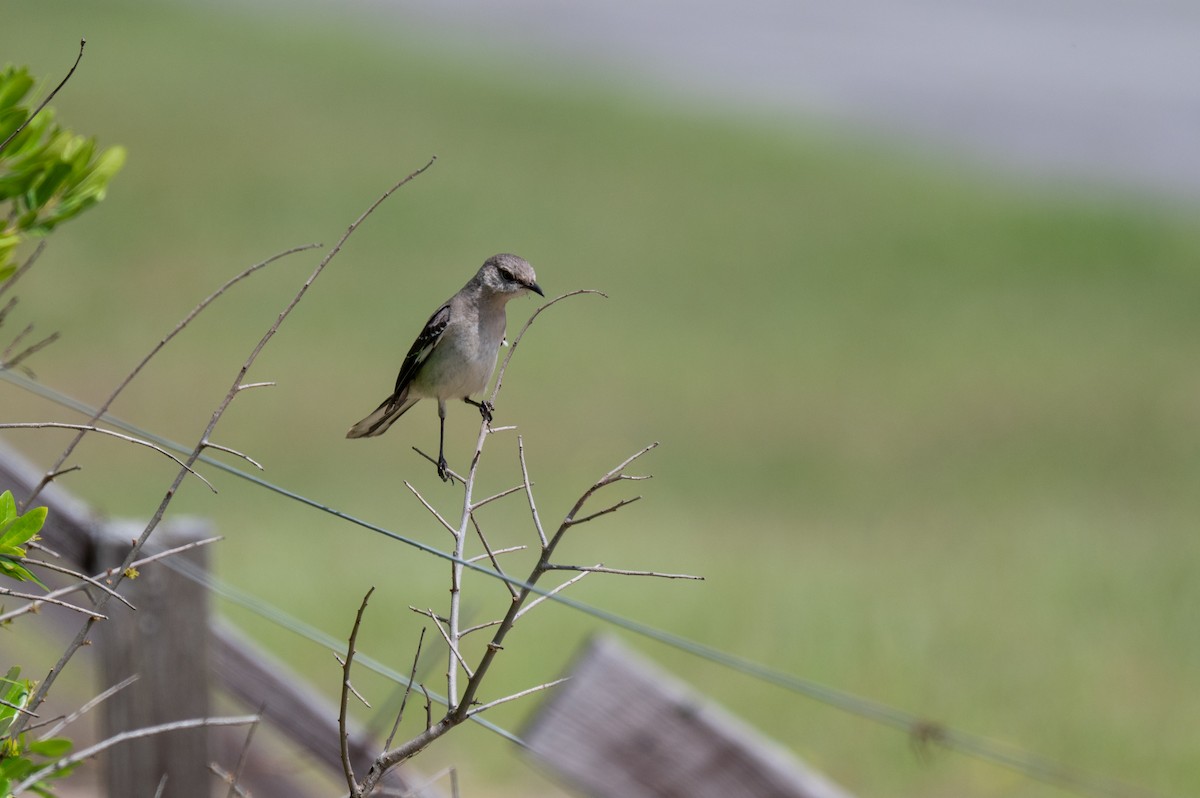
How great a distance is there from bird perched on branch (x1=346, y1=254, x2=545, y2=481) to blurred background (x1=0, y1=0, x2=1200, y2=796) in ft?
7.54

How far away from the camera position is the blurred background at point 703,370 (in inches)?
363

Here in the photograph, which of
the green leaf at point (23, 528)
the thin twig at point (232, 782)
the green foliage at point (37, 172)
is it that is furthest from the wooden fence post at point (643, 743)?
the green foliage at point (37, 172)

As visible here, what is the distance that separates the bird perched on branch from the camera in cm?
275

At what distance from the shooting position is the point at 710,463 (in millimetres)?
15055

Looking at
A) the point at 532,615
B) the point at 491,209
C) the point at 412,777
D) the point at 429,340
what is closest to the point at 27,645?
the point at 532,615

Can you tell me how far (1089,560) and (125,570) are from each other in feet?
36.5

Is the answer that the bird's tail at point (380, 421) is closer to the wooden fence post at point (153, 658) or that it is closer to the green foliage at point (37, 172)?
the green foliage at point (37, 172)

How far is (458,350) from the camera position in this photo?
9.22ft

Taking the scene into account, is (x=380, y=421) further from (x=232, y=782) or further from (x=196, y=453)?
(x=232, y=782)

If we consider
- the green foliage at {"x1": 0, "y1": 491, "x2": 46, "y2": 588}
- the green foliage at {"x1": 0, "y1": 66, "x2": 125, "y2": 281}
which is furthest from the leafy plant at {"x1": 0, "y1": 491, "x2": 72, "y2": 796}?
the green foliage at {"x1": 0, "y1": 66, "x2": 125, "y2": 281}

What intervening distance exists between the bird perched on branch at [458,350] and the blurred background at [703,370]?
7.54 ft

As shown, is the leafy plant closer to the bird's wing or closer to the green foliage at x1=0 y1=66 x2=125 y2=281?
the green foliage at x1=0 y1=66 x2=125 y2=281

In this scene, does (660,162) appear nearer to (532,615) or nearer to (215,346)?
(215,346)

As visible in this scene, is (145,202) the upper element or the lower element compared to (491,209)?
lower
